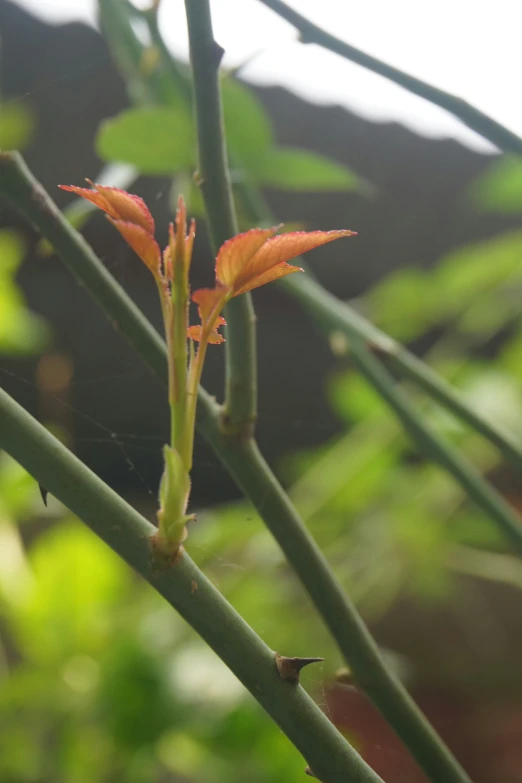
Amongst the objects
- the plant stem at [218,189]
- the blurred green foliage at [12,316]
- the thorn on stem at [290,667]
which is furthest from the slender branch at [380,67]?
the blurred green foliage at [12,316]

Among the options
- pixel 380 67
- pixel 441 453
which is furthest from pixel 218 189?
pixel 441 453

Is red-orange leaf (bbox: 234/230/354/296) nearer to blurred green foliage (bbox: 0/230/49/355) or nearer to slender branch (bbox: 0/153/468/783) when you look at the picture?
slender branch (bbox: 0/153/468/783)

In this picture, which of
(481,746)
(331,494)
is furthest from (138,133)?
(481,746)

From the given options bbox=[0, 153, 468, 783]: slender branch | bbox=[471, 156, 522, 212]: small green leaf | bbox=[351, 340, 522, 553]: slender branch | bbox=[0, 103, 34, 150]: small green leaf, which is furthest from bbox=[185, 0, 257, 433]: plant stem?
bbox=[471, 156, 522, 212]: small green leaf

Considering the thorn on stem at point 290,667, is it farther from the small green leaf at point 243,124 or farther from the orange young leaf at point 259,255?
Answer: the small green leaf at point 243,124

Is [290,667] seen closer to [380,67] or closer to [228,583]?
[380,67]

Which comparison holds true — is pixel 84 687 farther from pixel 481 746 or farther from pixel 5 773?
pixel 481 746
